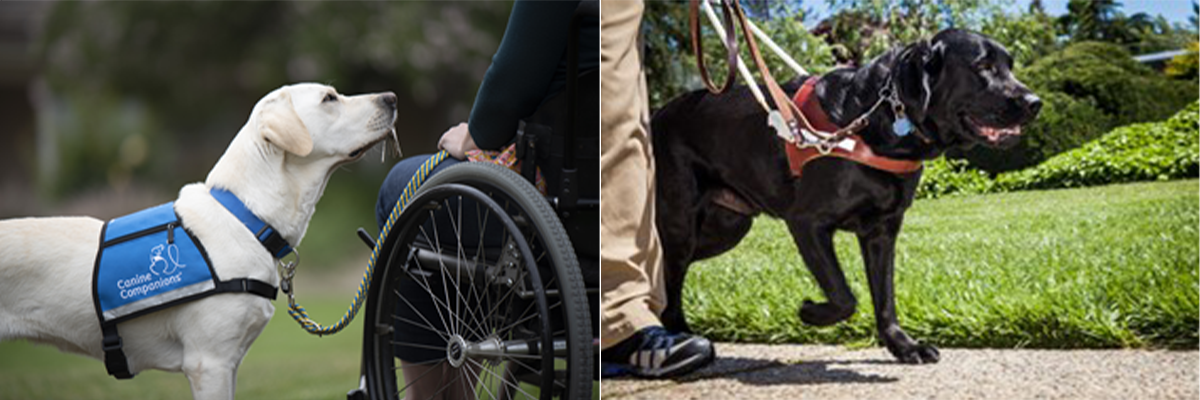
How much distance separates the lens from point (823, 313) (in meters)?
2.82

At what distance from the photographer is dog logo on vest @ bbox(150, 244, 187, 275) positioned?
225 cm

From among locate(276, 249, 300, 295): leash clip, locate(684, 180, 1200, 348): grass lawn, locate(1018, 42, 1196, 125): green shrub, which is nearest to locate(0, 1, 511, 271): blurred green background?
locate(276, 249, 300, 295): leash clip

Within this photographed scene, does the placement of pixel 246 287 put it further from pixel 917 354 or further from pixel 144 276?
pixel 917 354

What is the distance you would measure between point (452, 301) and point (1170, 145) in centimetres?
173

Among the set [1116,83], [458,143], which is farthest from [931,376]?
[458,143]

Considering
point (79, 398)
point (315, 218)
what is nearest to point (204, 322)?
point (79, 398)

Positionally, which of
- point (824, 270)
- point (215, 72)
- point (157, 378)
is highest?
point (215, 72)

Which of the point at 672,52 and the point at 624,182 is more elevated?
the point at 672,52

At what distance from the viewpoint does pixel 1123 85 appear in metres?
2.63

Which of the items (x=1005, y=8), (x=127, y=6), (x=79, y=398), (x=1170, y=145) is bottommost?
(x=79, y=398)

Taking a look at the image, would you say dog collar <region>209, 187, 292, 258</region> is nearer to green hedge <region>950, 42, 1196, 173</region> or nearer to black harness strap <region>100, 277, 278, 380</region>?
black harness strap <region>100, 277, 278, 380</region>

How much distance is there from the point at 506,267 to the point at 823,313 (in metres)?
0.98

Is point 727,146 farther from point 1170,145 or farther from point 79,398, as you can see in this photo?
point 79,398

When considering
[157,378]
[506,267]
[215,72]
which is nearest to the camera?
[506,267]
